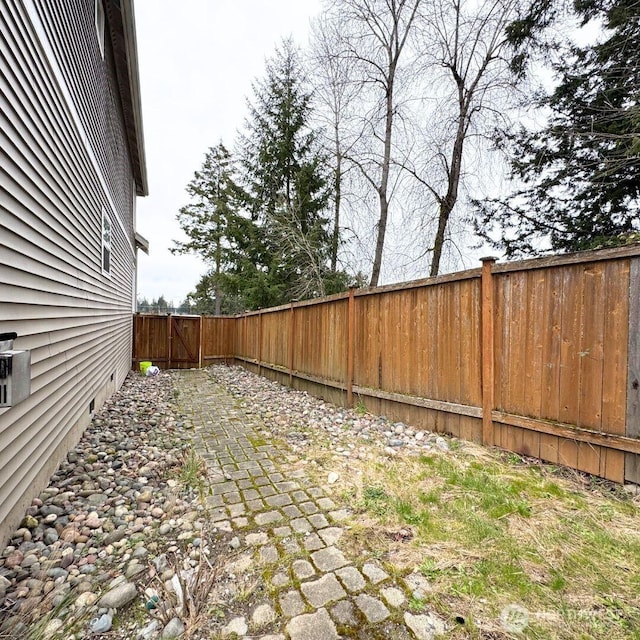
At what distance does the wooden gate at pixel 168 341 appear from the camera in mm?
8906

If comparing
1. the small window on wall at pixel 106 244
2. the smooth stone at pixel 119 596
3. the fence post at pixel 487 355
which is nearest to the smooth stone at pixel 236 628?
the smooth stone at pixel 119 596

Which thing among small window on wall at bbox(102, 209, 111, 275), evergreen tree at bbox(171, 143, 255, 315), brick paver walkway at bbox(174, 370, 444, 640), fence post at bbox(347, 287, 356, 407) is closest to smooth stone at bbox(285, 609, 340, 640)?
brick paver walkway at bbox(174, 370, 444, 640)

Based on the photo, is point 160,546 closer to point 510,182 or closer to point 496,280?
point 496,280

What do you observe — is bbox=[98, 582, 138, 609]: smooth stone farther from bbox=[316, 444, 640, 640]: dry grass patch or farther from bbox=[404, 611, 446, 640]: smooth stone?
bbox=[404, 611, 446, 640]: smooth stone

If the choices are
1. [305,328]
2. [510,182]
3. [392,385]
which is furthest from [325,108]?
[392,385]

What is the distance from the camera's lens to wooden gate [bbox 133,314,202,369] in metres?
8.91

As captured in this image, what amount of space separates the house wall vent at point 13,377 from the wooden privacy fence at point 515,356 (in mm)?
3173

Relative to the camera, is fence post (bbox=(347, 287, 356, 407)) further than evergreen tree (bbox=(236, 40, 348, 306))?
→ No

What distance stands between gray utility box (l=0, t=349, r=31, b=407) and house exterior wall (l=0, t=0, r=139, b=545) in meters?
0.64

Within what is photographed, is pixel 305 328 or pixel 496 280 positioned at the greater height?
pixel 496 280

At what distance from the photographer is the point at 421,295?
3613 mm

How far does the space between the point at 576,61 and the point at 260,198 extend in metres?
8.87

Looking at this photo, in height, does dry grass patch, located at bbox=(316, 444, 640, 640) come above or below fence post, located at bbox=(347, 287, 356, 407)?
below

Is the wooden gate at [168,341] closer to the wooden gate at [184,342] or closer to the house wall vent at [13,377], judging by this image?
the wooden gate at [184,342]
